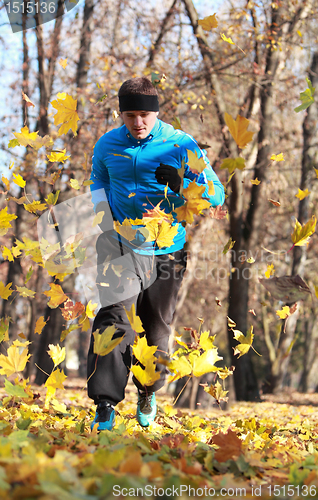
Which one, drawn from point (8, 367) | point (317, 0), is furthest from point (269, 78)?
point (8, 367)

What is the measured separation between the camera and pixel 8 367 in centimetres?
211

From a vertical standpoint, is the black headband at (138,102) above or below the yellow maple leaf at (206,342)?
above

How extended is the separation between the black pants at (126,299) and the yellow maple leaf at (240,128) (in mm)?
877

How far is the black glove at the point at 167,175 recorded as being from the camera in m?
2.31

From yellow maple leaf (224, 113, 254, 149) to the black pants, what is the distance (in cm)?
88

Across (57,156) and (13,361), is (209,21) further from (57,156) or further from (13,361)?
(13,361)

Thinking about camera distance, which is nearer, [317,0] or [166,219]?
[166,219]

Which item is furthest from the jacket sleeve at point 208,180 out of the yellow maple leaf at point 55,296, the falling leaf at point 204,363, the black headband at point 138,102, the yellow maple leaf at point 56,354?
the yellow maple leaf at point 56,354

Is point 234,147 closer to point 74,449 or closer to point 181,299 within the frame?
point 181,299

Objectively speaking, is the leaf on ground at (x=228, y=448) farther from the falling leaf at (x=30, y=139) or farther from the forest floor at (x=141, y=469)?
the falling leaf at (x=30, y=139)

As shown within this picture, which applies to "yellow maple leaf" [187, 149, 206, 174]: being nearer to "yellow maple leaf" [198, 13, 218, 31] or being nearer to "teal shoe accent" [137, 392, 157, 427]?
"yellow maple leaf" [198, 13, 218, 31]

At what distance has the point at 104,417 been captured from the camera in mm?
2076

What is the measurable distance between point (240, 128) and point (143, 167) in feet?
2.48

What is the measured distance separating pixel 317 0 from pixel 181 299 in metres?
5.52
